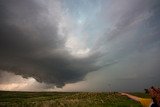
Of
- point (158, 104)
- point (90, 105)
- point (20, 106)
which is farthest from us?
point (20, 106)

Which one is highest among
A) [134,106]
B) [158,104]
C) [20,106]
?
[20,106]

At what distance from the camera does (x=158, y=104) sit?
17.1 ft

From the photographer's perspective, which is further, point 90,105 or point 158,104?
point 90,105

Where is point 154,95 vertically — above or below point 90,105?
below

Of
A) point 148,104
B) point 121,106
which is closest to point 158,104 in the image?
point 148,104

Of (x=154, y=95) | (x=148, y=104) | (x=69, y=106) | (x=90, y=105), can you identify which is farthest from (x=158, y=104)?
(x=90, y=105)

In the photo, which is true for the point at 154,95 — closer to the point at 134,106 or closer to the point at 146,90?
the point at 146,90

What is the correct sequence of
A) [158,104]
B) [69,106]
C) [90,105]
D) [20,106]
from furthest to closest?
[20,106], [90,105], [69,106], [158,104]

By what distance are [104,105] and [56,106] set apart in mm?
16361

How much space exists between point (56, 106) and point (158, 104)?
59.0 meters

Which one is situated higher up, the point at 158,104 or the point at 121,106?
the point at 121,106

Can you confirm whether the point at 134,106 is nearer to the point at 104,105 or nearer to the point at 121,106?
the point at 121,106

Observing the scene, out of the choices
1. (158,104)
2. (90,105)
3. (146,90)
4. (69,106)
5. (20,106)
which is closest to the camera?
(158,104)

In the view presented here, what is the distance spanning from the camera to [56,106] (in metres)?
62.1
